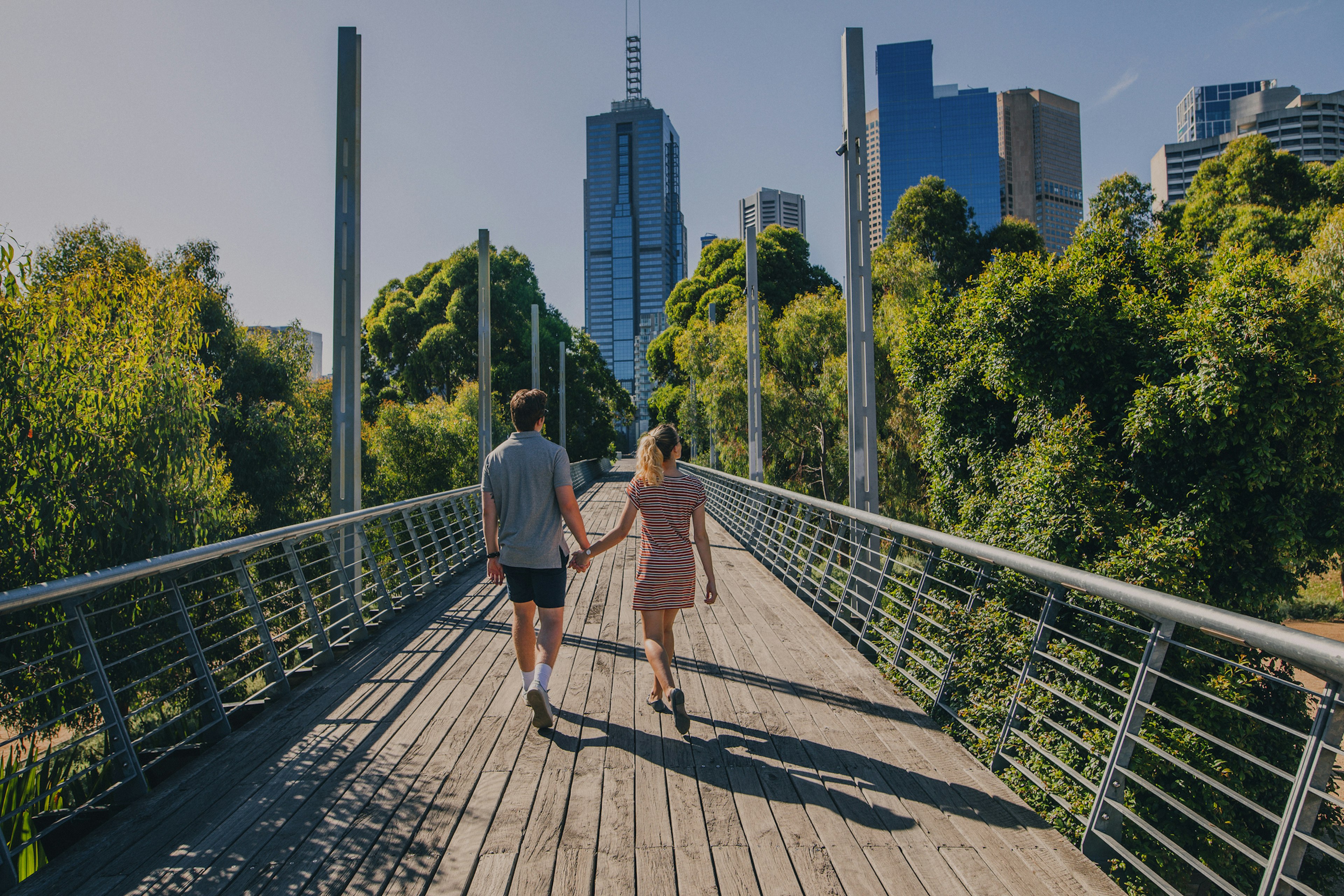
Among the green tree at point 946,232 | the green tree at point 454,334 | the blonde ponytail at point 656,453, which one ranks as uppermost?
the green tree at point 946,232

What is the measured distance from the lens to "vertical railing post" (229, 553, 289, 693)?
187 inches

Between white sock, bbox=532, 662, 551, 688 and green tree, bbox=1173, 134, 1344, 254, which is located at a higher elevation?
→ green tree, bbox=1173, 134, 1344, 254

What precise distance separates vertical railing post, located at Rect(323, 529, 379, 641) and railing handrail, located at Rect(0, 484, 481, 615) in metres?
0.25

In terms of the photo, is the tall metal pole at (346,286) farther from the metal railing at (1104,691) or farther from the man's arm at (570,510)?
the metal railing at (1104,691)

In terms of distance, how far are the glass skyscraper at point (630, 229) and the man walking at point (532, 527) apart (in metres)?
146

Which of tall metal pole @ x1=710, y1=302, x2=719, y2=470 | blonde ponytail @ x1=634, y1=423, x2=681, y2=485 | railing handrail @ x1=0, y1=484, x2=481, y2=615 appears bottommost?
railing handrail @ x1=0, y1=484, x2=481, y2=615

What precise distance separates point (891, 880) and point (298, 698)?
3631 mm

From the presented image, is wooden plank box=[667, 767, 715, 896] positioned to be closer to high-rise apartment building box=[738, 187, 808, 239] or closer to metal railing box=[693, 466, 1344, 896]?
metal railing box=[693, 466, 1344, 896]

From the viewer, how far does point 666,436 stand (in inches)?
169

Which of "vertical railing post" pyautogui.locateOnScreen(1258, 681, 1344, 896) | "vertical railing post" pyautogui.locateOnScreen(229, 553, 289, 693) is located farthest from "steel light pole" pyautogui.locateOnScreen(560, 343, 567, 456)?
"vertical railing post" pyautogui.locateOnScreen(1258, 681, 1344, 896)

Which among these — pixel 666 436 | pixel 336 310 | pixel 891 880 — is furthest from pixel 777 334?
pixel 891 880

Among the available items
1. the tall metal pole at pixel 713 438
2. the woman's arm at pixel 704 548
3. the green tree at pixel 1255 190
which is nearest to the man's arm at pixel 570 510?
the woman's arm at pixel 704 548

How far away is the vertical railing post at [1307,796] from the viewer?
6.54 ft

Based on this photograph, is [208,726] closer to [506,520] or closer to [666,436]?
[506,520]
